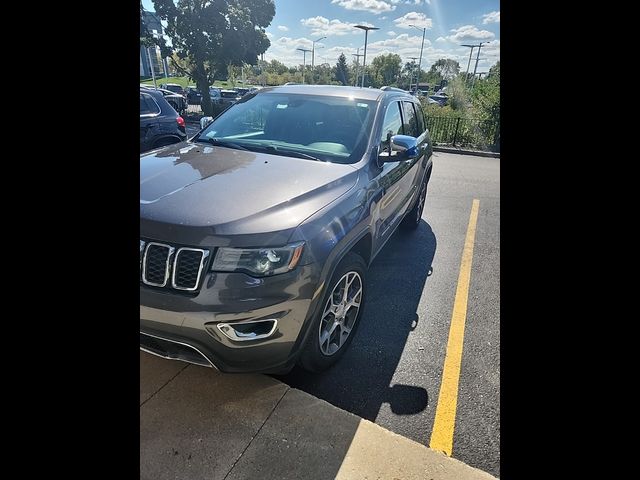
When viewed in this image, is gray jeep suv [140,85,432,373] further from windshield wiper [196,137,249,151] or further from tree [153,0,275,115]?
tree [153,0,275,115]

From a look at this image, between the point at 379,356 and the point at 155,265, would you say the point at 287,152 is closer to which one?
the point at 155,265

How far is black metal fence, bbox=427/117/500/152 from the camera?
45.8 feet

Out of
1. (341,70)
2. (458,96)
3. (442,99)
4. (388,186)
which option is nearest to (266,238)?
(388,186)

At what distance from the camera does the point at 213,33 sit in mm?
19969

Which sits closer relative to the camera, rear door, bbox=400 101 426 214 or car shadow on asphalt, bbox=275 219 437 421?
car shadow on asphalt, bbox=275 219 437 421

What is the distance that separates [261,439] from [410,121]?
3.65 m

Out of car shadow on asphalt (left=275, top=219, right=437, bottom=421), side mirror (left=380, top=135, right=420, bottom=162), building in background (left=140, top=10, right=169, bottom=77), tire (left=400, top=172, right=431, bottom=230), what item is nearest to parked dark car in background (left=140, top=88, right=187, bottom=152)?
tire (left=400, top=172, right=431, bottom=230)

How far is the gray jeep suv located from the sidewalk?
12.5 inches
